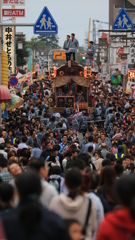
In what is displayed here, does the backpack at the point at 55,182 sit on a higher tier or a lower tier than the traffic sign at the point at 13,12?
lower

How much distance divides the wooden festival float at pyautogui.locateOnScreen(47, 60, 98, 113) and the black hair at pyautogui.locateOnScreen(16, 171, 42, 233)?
29214 millimetres

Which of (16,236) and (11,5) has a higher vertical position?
(11,5)

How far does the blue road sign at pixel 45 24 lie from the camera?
22.9m

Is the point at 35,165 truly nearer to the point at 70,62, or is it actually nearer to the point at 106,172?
the point at 106,172

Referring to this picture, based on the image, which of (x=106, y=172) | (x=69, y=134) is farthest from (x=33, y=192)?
(x=69, y=134)

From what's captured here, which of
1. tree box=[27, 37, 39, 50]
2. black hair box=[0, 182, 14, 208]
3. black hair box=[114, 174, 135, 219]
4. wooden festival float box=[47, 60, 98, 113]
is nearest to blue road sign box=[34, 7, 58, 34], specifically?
wooden festival float box=[47, 60, 98, 113]

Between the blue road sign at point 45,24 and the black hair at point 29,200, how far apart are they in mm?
17545

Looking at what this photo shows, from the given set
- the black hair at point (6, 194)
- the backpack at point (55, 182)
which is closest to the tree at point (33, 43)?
the backpack at point (55, 182)

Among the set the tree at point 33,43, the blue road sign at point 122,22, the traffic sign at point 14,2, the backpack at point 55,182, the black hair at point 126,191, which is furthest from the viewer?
the tree at point 33,43

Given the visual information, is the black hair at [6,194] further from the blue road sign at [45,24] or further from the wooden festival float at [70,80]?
the wooden festival float at [70,80]

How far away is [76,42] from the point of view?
34.1m

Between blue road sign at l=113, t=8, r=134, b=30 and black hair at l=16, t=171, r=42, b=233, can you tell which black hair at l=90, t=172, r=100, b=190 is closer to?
black hair at l=16, t=171, r=42, b=233

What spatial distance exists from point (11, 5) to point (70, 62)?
345 inches

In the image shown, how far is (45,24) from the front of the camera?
23.0m
